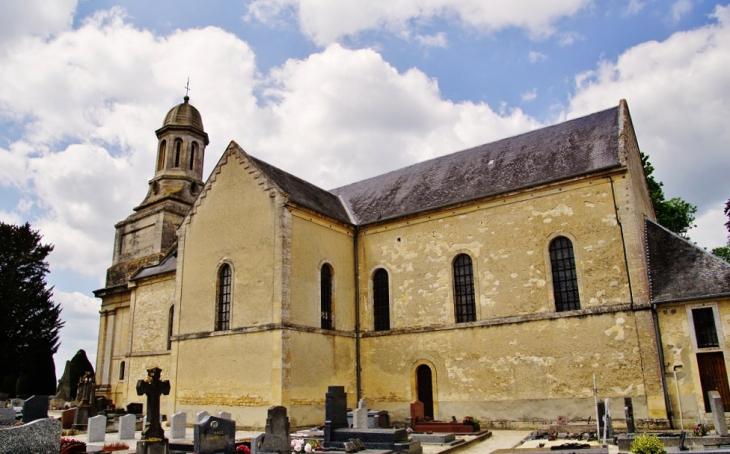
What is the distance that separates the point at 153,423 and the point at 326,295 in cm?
1044

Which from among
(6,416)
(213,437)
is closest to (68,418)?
(6,416)

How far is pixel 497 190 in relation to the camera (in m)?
20.5

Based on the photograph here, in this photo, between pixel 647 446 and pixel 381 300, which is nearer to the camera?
pixel 647 446

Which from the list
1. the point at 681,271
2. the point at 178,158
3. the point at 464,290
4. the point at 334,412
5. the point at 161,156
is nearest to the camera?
the point at 334,412

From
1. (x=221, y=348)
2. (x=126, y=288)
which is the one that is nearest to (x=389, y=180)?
(x=221, y=348)

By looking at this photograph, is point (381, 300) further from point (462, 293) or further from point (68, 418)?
point (68, 418)

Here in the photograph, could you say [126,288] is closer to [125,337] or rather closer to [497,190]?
[125,337]

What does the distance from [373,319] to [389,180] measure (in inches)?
291

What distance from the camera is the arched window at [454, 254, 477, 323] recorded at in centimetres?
2016

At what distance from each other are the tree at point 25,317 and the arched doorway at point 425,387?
28.8 m

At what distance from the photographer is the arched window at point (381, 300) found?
22.2 metres

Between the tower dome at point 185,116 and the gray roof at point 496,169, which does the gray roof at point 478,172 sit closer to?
the gray roof at point 496,169

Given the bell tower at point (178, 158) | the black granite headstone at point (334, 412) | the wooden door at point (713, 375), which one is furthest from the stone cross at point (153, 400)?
the bell tower at point (178, 158)

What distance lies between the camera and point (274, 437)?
38.5ft
